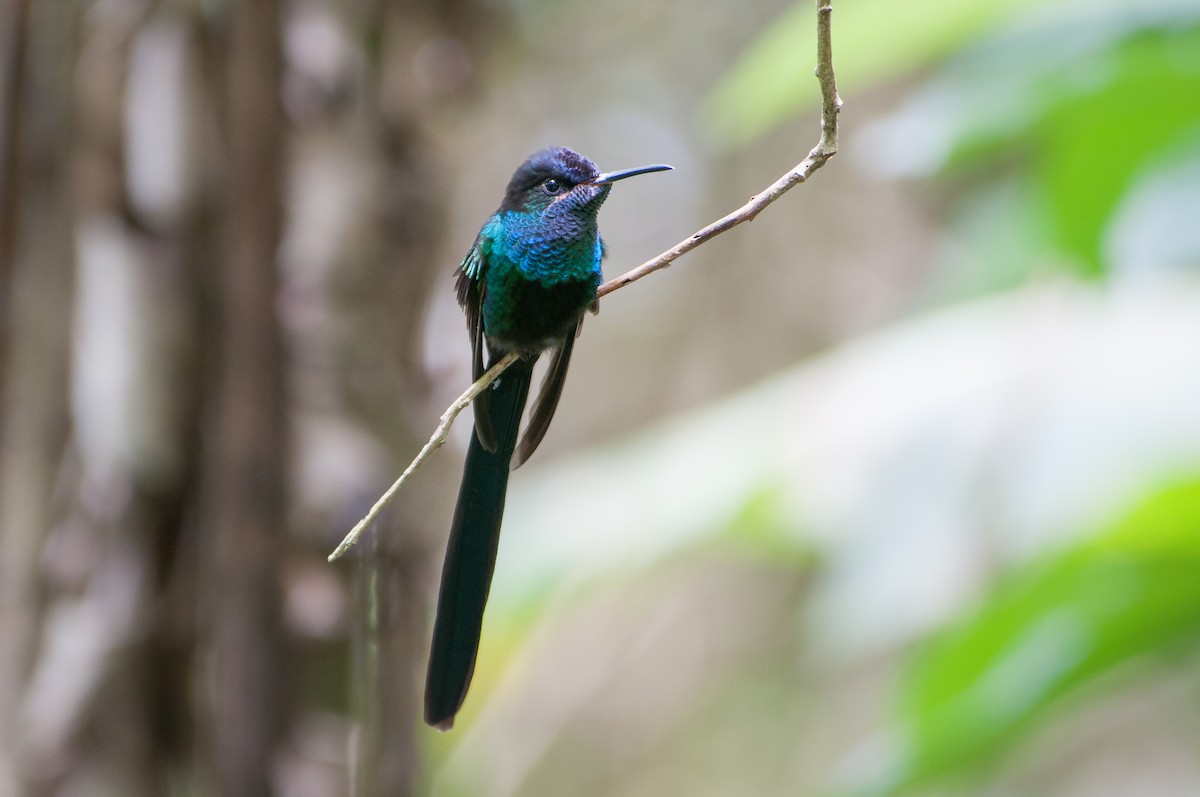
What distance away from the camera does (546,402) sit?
5.28 feet

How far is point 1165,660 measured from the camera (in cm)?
282

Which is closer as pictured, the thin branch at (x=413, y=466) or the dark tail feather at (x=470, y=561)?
the thin branch at (x=413, y=466)

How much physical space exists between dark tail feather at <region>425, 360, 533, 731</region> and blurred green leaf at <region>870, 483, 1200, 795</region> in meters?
1.48

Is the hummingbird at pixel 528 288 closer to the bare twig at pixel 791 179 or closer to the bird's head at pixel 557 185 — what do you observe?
the bird's head at pixel 557 185

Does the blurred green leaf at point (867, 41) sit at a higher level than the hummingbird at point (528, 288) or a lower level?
higher

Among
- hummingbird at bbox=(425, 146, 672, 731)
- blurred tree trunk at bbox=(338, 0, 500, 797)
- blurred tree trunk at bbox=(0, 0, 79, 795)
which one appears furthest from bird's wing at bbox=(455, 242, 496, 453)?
blurred tree trunk at bbox=(0, 0, 79, 795)

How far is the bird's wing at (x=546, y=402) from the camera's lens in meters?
1.52

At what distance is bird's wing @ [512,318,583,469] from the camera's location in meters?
1.52

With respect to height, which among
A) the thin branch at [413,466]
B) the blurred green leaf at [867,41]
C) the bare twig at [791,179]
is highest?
the blurred green leaf at [867,41]

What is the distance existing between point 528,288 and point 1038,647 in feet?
5.84

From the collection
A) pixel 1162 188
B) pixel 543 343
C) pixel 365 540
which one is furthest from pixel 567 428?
pixel 365 540

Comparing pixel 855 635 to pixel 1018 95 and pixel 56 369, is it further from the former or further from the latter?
pixel 56 369

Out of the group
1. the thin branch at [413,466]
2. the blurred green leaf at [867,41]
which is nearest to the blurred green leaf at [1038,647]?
the blurred green leaf at [867,41]

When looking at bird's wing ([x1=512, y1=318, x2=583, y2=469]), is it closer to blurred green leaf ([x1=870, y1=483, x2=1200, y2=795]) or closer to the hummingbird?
the hummingbird
